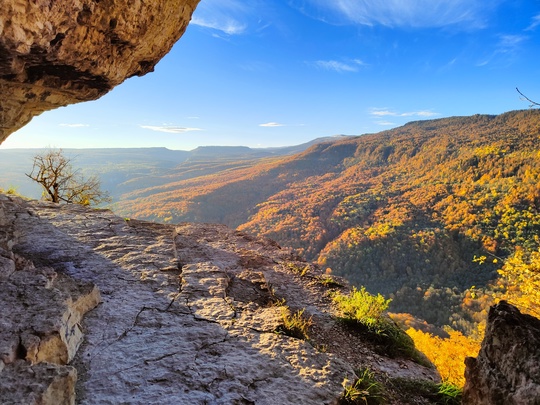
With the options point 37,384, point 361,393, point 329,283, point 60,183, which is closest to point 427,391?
point 361,393

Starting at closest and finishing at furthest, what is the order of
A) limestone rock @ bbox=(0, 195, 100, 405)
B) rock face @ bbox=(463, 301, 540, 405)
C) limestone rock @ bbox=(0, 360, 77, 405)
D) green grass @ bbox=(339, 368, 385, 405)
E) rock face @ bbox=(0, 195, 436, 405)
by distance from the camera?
limestone rock @ bbox=(0, 360, 77, 405) → limestone rock @ bbox=(0, 195, 100, 405) → rock face @ bbox=(463, 301, 540, 405) → rock face @ bbox=(0, 195, 436, 405) → green grass @ bbox=(339, 368, 385, 405)

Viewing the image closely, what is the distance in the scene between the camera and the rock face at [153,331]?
3197 millimetres

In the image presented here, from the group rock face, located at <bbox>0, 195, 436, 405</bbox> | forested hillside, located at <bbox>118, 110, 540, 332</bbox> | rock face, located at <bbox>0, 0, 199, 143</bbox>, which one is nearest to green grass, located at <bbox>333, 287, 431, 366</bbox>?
rock face, located at <bbox>0, 195, 436, 405</bbox>

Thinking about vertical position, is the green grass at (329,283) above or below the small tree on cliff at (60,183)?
below

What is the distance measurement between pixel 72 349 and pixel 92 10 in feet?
24.7

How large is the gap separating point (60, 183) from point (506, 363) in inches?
725

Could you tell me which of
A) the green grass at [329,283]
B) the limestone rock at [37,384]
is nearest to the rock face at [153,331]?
the limestone rock at [37,384]

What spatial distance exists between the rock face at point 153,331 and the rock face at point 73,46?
390 cm

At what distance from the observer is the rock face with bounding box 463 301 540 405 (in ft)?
9.24

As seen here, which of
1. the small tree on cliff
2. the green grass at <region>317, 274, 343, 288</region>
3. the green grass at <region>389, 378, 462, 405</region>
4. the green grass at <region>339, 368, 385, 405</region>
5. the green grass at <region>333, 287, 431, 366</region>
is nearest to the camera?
the green grass at <region>339, 368, 385, 405</region>

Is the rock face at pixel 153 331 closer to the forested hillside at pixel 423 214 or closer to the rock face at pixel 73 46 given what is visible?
the rock face at pixel 73 46

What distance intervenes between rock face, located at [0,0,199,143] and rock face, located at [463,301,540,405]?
8.61 m

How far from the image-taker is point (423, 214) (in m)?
91.4

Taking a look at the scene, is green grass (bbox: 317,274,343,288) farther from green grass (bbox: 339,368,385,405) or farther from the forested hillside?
the forested hillside
